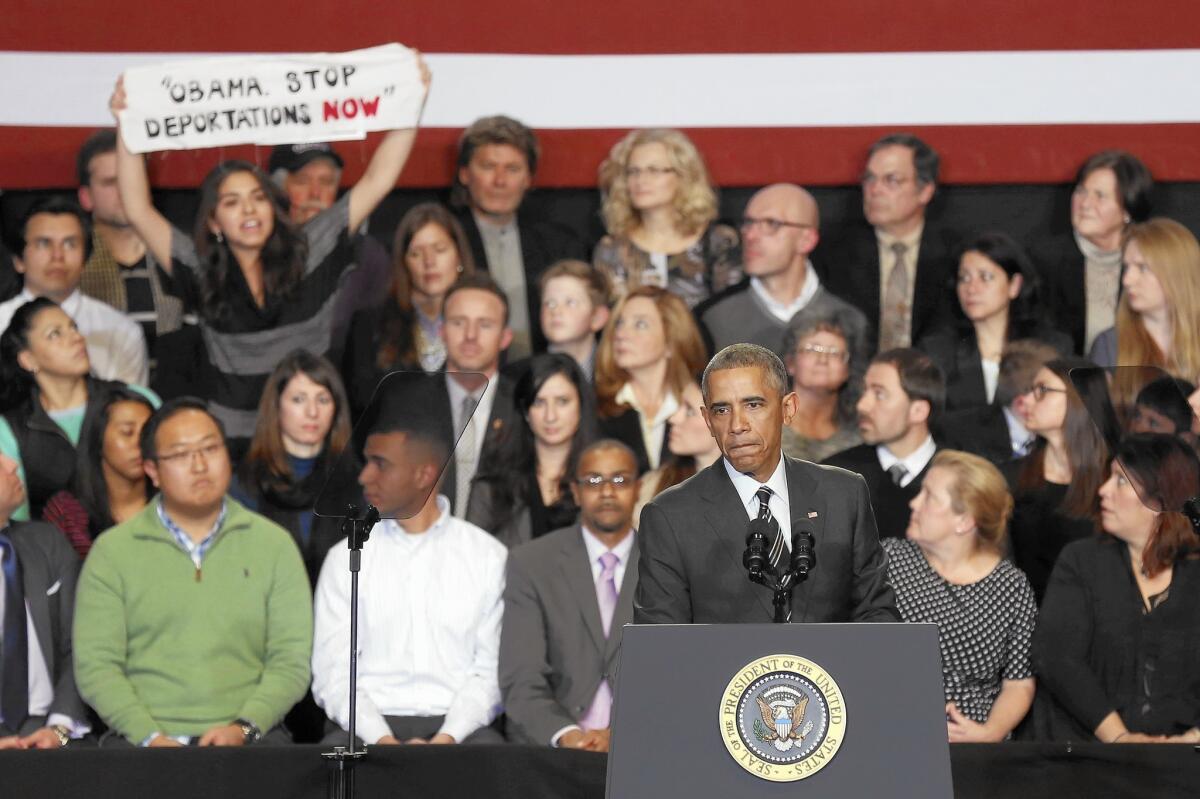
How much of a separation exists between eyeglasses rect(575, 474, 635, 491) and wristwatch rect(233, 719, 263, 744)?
1272 millimetres

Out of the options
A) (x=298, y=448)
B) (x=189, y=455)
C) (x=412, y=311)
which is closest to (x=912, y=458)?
(x=412, y=311)

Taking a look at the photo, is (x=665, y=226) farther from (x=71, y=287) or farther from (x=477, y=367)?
(x=71, y=287)

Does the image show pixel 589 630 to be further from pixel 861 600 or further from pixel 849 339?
pixel 861 600

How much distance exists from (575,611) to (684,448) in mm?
802

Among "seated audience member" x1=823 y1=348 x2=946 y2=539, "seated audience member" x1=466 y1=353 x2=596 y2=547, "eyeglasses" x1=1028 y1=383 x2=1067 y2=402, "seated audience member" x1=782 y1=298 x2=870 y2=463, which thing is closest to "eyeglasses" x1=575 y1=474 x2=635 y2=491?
"seated audience member" x1=466 y1=353 x2=596 y2=547

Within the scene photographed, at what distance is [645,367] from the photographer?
18.5 feet

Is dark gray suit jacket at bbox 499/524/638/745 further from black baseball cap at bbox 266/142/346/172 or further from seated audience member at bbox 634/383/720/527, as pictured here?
black baseball cap at bbox 266/142/346/172

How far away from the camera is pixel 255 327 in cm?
570

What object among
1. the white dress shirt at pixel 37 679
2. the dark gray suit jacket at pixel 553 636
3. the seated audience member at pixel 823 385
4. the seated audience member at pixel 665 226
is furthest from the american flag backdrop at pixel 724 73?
the white dress shirt at pixel 37 679

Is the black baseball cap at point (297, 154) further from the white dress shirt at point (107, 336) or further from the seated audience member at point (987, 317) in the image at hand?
the seated audience member at point (987, 317)

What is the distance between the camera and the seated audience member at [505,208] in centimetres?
589

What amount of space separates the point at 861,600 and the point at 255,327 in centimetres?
314

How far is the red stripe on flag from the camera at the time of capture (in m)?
6.01

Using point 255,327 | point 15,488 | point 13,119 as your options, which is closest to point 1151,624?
point 255,327
